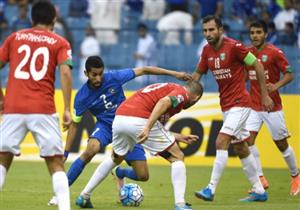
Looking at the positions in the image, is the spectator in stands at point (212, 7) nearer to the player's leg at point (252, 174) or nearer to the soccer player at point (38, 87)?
the player's leg at point (252, 174)

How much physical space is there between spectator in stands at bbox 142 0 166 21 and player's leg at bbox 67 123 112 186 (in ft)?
42.5

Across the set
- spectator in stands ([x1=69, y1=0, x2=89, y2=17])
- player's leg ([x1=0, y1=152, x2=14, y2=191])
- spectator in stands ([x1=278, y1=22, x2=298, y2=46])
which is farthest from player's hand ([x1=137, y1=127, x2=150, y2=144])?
spectator in stands ([x1=69, y1=0, x2=89, y2=17])

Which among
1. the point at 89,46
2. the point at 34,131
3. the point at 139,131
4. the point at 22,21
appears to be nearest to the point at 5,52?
the point at 34,131

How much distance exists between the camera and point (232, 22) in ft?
80.8

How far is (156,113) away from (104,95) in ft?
6.68

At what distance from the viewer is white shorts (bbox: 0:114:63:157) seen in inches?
390

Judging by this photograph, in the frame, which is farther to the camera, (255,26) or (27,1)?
(27,1)

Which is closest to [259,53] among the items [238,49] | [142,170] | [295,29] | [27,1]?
[238,49]

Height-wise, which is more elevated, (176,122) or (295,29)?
(295,29)

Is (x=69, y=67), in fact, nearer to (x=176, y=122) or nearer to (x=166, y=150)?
(x=166, y=150)

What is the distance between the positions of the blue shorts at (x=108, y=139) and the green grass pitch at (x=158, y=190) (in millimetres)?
689

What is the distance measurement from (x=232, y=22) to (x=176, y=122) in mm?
4926

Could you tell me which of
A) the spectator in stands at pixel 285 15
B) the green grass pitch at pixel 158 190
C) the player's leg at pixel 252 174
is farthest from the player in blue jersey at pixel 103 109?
the spectator in stands at pixel 285 15

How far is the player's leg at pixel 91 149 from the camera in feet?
42.2
